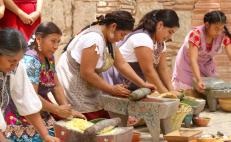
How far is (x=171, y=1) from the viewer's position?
337 inches

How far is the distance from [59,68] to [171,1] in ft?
13.9

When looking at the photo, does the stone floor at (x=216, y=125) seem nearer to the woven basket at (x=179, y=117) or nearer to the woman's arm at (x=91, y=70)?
the woven basket at (x=179, y=117)

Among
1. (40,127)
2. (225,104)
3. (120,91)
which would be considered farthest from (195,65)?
(40,127)

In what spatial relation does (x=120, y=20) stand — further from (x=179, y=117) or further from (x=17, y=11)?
Result: (x=179, y=117)

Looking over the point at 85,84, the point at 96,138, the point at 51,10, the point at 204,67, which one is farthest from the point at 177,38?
the point at 96,138

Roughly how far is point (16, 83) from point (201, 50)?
11.0 feet

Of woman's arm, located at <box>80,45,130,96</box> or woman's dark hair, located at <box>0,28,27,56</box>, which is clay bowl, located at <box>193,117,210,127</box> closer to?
woman's arm, located at <box>80,45,130,96</box>

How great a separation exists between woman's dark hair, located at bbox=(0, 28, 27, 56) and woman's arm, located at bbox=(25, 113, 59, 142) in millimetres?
460

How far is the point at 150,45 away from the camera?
4.98m

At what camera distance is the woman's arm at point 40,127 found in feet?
10.9

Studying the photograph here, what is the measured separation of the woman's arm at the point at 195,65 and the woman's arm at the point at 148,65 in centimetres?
103

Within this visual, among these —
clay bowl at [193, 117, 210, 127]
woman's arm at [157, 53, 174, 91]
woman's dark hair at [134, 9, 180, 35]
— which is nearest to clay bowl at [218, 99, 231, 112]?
clay bowl at [193, 117, 210, 127]

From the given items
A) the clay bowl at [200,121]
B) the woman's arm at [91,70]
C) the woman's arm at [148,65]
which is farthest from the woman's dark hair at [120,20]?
the clay bowl at [200,121]

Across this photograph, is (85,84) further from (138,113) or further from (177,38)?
(177,38)
